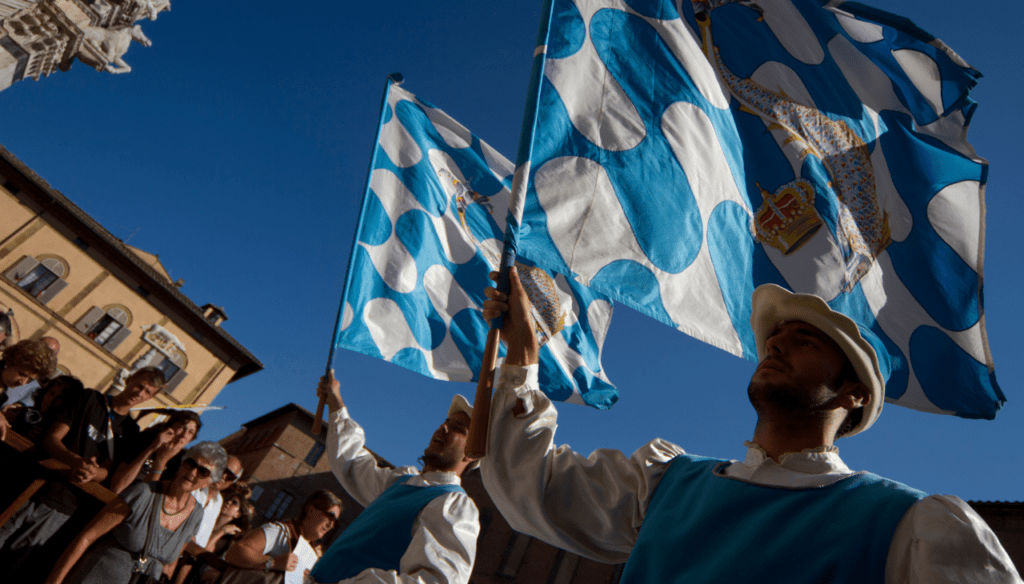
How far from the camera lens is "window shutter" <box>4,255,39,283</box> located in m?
23.6

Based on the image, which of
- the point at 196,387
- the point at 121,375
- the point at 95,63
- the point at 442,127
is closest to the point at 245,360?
the point at 196,387

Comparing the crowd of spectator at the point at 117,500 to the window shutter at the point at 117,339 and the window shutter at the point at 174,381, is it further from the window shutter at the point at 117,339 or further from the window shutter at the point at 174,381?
the window shutter at the point at 174,381

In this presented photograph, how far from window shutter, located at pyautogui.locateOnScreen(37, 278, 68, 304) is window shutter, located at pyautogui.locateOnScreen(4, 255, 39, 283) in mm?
853

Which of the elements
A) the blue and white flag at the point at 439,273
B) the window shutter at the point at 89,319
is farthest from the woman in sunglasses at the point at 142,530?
the window shutter at the point at 89,319

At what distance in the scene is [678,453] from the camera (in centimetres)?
200

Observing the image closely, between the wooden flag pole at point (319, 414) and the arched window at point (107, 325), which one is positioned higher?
the arched window at point (107, 325)

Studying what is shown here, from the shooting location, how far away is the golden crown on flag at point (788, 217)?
3637 millimetres

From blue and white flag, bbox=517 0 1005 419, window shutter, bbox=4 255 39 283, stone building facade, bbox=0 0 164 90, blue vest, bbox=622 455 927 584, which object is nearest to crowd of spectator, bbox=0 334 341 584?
blue and white flag, bbox=517 0 1005 419

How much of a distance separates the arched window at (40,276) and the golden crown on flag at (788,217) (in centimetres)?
2793

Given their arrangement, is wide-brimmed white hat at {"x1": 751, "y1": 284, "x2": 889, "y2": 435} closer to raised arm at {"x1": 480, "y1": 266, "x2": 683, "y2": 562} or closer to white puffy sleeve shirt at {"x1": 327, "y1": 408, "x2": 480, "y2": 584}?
raised arm at {"x1": 480, "y1": 266, "x2": 683, "y2": 562}

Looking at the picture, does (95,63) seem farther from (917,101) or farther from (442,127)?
(917,101)

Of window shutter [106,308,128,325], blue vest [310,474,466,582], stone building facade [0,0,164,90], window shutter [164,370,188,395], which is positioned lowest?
blue vest [310,474,466,582]

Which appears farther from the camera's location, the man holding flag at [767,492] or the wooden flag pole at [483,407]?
the wooden flag pole at [483,407]

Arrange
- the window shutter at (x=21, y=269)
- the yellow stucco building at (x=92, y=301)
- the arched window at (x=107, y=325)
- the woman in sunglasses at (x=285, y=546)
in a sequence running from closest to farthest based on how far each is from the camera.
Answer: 1. the woman in sunglasses at (x=285, y=546)
2. the window shutter at (x=21, y=269)
3. the yellow stucco building at (x=92, y=301)
4. the arched window at (x=107, y=325)
